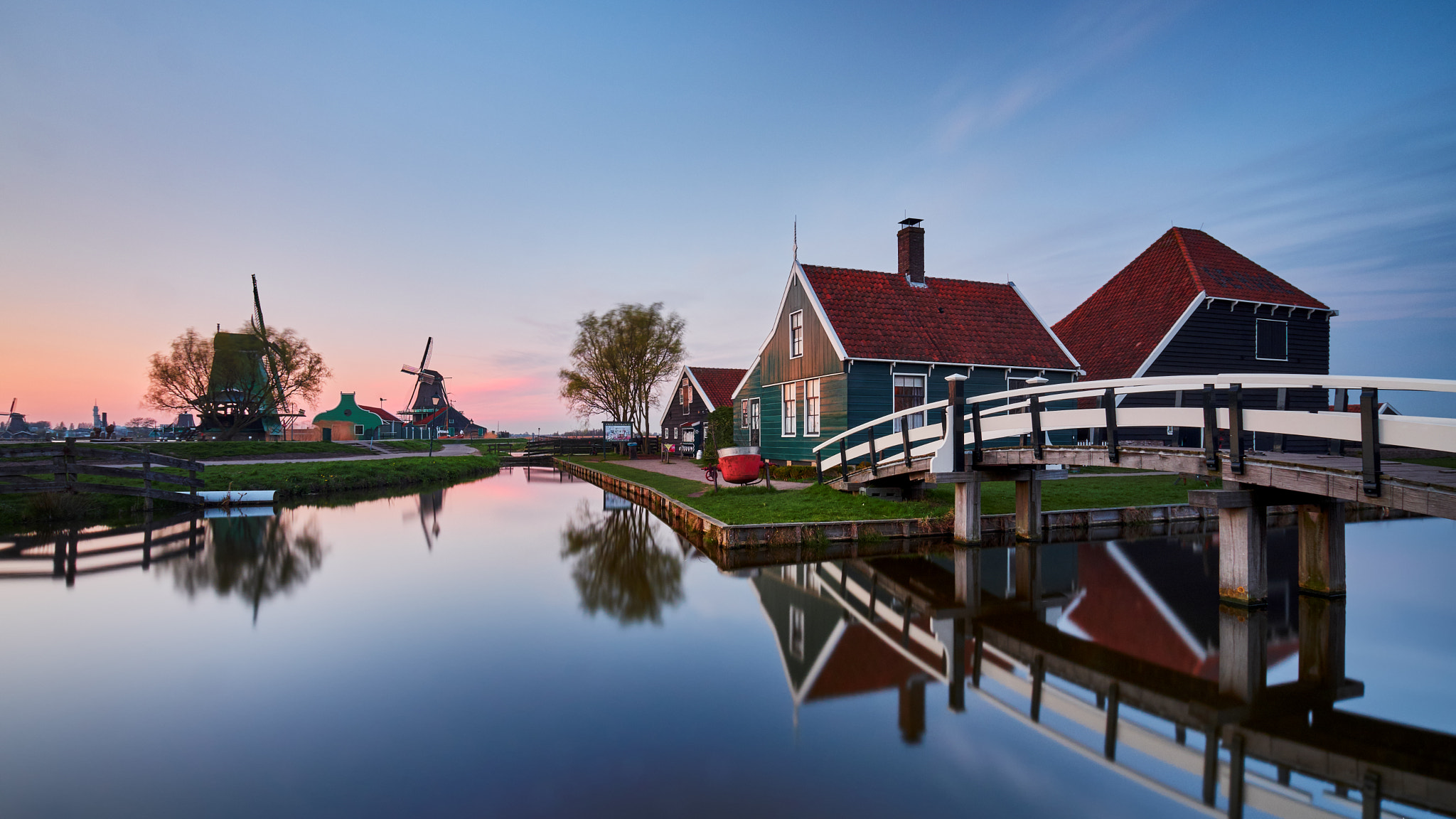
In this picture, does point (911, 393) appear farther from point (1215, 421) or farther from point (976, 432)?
point (1215, 421)

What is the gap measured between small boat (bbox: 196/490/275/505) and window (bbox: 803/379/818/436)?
1615 centimetres

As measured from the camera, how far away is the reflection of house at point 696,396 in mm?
39188

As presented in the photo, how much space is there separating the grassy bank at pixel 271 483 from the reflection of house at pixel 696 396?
438 inches

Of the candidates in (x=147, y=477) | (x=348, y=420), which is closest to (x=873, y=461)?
(x=147, y=477)

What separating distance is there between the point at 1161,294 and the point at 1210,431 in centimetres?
1731

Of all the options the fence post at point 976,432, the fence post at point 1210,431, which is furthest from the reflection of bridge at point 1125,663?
the fence post at point 976,432

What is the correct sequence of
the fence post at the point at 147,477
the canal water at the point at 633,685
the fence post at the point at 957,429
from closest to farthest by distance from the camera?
the canal water at the point at 633,685, the fence post at the point at 957,429, the fence post at the point at 147,477

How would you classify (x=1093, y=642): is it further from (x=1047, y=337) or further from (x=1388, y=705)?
(x=1047, y=337)

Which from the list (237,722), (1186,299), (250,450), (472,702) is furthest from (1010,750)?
(250,450)

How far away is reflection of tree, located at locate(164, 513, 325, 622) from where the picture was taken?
10.7 metres

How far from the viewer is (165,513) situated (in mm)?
18406

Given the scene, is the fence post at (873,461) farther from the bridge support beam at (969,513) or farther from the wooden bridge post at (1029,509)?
the wooden bridge post at (1029,509)

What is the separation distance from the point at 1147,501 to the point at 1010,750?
500 inches

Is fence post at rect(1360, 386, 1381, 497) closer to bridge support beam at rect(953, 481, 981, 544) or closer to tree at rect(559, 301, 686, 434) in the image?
bridge support beam at rect(953, 481, 981, 544)
